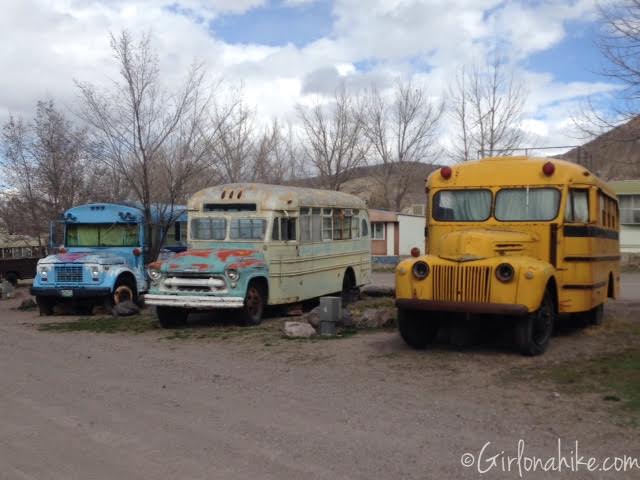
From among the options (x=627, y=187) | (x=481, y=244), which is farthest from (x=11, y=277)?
(x=627, y=187)

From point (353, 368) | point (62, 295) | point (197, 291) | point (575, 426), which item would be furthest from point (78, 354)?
point (575, 426)

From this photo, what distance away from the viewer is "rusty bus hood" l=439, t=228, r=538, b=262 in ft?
30.0

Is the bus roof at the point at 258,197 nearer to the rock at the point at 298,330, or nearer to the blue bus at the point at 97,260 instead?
the blue bus at the point at 97,260

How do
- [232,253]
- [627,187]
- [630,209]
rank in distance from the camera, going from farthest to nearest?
1. [630,209]
2. [627,187]
3. [232,253]

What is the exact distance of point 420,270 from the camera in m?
9.11

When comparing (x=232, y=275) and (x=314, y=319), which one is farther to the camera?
(x=232, y=275)

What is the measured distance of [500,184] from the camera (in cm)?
1016

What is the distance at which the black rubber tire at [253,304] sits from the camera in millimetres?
12516

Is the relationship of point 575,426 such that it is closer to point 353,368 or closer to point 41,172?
point 353,368

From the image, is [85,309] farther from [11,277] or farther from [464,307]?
[464,307]

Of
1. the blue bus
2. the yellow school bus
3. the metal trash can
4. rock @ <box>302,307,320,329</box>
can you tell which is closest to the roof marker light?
the yellow school bus

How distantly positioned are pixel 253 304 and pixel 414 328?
3.99 meters

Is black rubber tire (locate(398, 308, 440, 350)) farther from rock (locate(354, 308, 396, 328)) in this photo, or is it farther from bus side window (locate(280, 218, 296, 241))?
bus side window (locate(280, 218, 296, 241))

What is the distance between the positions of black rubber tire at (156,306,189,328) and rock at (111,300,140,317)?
183cm
